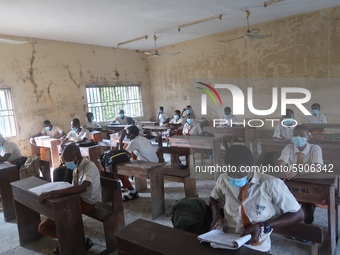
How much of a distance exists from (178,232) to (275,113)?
24.8 ft

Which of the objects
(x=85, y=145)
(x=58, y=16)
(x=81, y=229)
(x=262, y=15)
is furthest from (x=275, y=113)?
(x=81, y=229)

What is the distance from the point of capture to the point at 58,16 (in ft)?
19.9

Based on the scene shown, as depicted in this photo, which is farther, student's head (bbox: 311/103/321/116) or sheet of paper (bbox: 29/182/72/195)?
student's head (bbox: 311/103/321/116)

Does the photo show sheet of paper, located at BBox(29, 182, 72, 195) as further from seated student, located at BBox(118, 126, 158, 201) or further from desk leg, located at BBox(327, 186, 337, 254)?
desk leg, located at BBox(327, 186, 337, 254)

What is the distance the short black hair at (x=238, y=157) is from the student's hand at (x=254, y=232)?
39 centimetres

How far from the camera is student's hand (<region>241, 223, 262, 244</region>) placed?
1597mm

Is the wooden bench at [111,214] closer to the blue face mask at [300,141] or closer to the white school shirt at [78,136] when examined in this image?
the blue face mask at [300,141]

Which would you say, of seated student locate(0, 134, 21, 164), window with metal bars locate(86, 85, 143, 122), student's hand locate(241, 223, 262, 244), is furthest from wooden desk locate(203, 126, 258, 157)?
window with metal bars locate(86, 85, 143, 122)

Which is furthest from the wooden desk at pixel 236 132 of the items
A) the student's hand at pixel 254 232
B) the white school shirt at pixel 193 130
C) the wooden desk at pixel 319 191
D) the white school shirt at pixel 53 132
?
the white school shirt at pixel 53 132

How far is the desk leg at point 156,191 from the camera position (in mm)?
3611

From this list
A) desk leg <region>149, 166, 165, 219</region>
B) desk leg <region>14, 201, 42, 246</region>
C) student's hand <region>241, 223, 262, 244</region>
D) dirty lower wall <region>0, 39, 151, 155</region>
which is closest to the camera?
student's hand <region>241, 223, 262, 244</region>

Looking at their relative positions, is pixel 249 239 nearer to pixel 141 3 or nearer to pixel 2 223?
pixel 2 223

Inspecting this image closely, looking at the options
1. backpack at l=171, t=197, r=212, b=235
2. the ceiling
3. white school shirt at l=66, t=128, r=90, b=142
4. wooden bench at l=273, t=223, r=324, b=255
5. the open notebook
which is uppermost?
the ceiling

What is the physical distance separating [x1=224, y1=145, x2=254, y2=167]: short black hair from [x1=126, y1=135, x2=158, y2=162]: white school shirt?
2688mm
